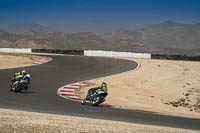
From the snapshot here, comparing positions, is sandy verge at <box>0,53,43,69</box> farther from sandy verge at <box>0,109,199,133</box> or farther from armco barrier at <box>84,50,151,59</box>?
sandy verge at <box>0,109,199,133</box>

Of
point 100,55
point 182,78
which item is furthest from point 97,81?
point 100,55

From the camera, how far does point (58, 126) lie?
8.09 m

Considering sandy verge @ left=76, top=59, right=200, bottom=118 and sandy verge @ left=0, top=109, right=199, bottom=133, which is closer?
sandy verge @ left=0, top=109, right=199, bottom=133

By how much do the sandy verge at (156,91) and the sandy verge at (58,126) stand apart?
13.6 ft

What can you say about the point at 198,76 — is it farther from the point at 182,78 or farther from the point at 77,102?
the point at 77,102

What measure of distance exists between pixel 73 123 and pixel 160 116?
12.5 ft

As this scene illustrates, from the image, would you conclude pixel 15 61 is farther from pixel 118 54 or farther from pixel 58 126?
pixel 58 126

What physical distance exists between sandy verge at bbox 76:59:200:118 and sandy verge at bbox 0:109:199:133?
13.6ft

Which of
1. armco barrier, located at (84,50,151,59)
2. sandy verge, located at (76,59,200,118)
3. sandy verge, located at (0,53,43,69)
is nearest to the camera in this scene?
sandy verge, located at (76,59,200,118)

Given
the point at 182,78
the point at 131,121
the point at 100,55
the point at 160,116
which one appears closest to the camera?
the point at 131,121

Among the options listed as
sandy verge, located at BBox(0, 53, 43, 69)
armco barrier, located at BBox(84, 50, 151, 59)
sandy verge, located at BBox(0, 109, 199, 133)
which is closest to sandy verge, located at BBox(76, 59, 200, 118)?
sandy verge, located at BBox(0, 109, 199, 133)

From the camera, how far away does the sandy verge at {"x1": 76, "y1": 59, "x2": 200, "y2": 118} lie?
14.2 metres

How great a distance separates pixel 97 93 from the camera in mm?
12789

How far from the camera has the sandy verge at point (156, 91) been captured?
14.2 meters
